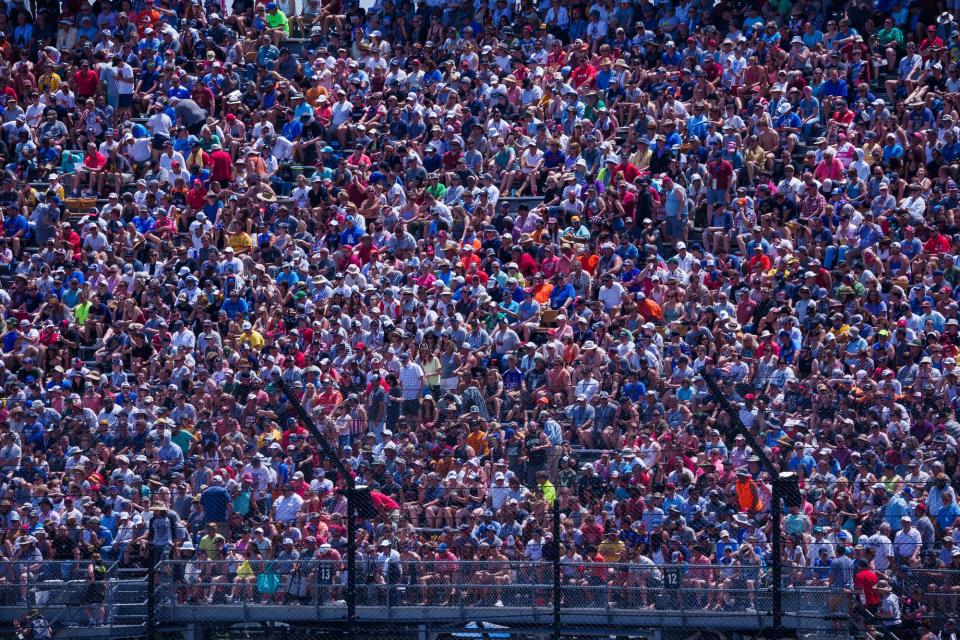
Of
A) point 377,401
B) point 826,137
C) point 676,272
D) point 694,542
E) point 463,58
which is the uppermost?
point 463,58

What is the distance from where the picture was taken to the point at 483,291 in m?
27.1

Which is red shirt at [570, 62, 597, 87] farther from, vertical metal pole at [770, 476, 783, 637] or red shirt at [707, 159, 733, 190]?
vertical metal pole at [770, 476, 783, 637]

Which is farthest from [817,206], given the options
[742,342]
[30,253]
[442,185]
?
[30,253]

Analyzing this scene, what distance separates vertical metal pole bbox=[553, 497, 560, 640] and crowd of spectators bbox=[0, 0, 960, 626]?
33 centimetres

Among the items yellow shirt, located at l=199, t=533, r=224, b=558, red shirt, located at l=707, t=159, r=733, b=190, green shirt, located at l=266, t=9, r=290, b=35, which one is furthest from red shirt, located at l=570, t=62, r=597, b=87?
yellow shirt, located at l=199, t=533, r=224, b=558

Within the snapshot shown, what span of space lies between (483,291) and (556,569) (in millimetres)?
8959

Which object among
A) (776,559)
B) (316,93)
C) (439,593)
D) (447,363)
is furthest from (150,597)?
(316,93)

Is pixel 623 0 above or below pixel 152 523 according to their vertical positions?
above

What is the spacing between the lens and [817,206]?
2795cm

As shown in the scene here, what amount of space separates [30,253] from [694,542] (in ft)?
47.2

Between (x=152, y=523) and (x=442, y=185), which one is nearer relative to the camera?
(x=152, y=523)

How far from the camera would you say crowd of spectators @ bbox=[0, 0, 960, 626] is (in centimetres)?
1986

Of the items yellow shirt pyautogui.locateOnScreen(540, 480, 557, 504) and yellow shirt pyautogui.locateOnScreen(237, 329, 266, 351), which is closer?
yellow shirt pyautogui.locateOnScreen(540, 480, 557, 504)

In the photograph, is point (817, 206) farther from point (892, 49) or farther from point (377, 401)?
point (377, 401)
